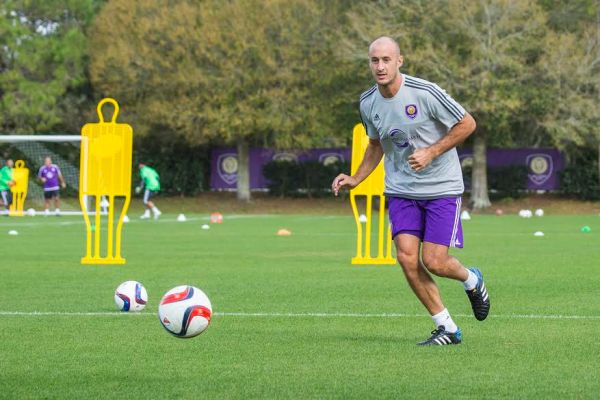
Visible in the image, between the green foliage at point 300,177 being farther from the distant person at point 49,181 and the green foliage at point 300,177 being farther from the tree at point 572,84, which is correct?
the distant person at point 49,181

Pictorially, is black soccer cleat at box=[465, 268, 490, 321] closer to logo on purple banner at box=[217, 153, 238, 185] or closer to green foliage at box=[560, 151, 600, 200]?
green foliage at box=[560, 151, 600, 200]

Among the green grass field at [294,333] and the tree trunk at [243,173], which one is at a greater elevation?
the tree trunk at [243,173]

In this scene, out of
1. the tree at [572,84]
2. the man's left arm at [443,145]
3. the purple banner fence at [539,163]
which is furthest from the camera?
the purple banner fence at [539,163]

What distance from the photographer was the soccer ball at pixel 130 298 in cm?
1176

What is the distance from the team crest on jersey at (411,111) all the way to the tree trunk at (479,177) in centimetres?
4171

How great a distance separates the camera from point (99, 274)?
16.7m

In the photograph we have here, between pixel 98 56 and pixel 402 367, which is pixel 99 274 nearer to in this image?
pixel 402 367

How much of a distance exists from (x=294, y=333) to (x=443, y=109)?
223 cm

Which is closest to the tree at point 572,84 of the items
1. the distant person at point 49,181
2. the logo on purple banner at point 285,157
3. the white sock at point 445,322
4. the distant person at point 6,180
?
the logo on purple banner at point 285,157

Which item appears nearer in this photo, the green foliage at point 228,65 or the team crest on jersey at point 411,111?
the team crest on jersey at point 411,111

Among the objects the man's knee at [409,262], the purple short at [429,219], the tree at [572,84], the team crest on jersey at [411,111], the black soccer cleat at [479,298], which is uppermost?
the tree at [572,84]

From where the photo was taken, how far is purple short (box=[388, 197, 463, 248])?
9406 millimetres

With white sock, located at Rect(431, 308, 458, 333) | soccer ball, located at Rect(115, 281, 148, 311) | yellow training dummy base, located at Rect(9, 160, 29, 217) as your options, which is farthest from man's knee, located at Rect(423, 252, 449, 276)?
yellow training dummy base, located at Rect(9, 160, 29, 217)

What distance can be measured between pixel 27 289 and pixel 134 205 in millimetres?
38819
